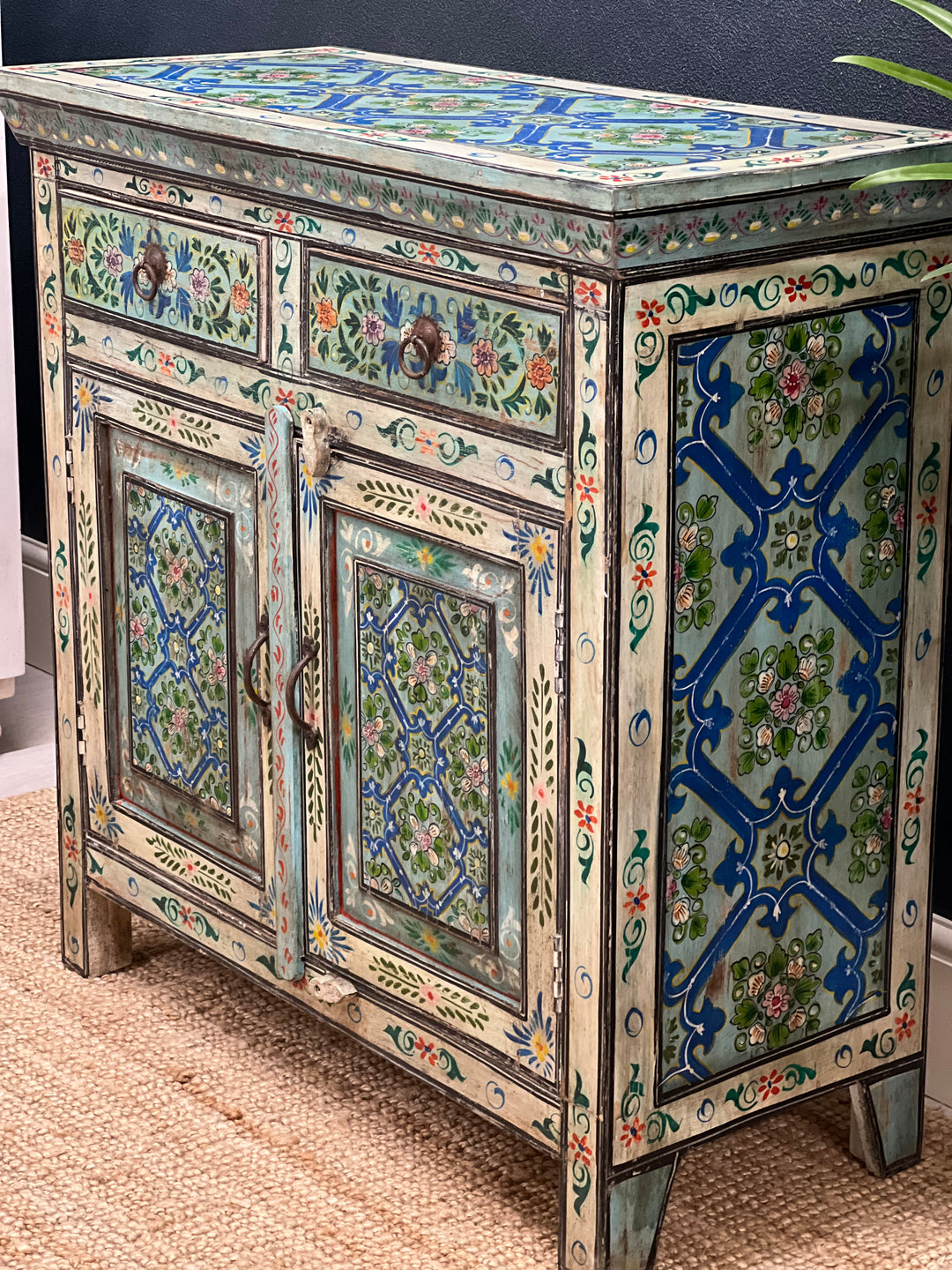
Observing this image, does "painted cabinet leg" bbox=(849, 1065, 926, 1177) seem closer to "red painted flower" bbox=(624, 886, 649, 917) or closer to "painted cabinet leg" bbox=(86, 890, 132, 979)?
"red painted flower" bbox=(624, 886, 649, 917)

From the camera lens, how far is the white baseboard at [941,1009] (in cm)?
220

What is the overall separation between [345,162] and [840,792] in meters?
A: 0.81

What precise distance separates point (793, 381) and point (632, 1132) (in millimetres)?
746

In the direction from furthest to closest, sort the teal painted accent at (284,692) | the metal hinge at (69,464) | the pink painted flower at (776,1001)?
the metal hinge at (69,464) → the teal painted accent at (284,692) → the pink painted flower at (776,1001)

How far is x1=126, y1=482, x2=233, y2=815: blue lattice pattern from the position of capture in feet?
7.06

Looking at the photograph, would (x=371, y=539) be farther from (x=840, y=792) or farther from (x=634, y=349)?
(x=840, y=792)

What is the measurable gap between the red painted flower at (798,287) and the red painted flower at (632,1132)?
0.81 metres

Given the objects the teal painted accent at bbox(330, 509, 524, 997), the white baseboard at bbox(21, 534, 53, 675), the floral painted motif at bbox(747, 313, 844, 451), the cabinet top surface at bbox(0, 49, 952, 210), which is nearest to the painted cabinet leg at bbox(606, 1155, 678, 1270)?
the teal painted accent at bbox(330, 509, 524, 997)

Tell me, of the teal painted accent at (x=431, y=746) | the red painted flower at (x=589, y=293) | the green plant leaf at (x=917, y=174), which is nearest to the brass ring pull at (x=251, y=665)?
the teal painted accent at (x=431, y=746)

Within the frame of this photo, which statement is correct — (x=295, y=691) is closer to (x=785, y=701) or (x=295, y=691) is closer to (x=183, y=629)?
(x=183, y=629)

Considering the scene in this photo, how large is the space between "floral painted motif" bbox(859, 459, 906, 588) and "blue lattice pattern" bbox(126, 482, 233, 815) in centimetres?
74

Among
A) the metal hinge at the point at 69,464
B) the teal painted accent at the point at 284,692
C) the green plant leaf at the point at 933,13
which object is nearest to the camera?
the green plant leaf at the point at 933,13

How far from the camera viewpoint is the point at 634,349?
1.58m

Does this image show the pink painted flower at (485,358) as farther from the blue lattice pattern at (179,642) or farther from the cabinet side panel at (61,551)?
the cabinet side panel at (61,551)
